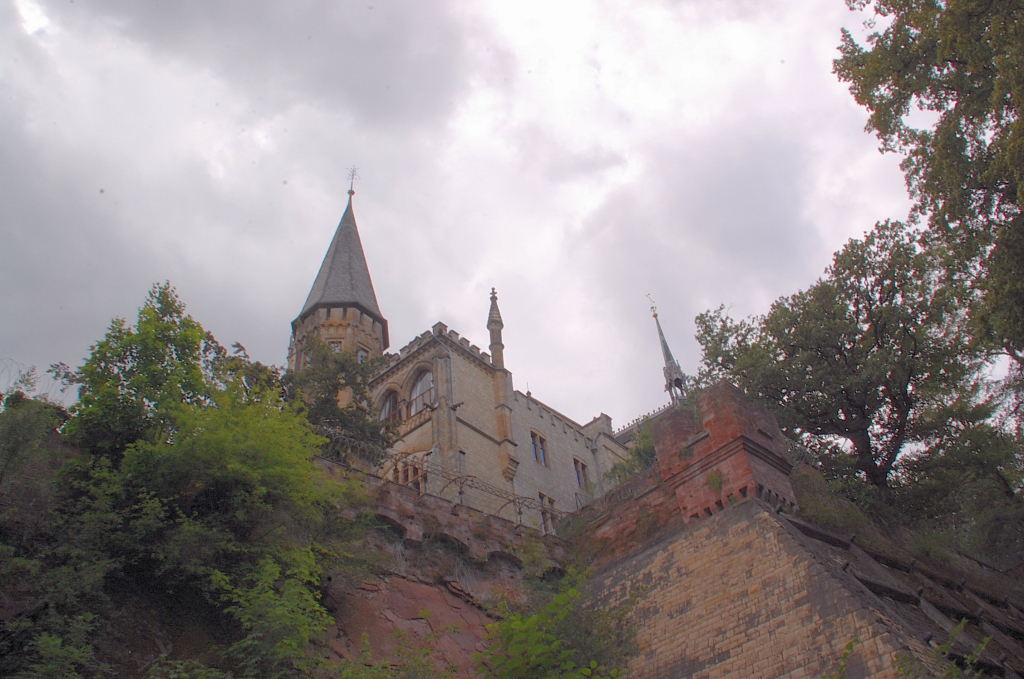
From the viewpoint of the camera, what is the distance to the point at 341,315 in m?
34.1

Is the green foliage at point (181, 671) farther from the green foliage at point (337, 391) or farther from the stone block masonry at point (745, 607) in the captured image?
the green foliage at point (337, 391)

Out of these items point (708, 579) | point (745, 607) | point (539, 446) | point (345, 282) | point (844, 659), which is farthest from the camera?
point (345, 282)

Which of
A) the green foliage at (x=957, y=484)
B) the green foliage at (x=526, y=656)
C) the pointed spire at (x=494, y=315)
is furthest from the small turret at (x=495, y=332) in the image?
the green foliage at (x=526, y=656)

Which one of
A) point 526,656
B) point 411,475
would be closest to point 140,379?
point 526,656

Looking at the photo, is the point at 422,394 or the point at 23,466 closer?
the point at 23,466

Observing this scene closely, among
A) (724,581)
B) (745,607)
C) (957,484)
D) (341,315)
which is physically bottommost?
(745,607)

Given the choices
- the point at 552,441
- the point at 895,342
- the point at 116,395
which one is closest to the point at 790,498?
the point at 895,342

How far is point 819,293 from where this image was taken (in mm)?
21953

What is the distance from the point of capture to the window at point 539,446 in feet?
104

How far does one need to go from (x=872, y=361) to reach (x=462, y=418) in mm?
14043

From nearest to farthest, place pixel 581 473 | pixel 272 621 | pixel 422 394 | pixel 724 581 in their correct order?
1. pixel 272 621
2. pixel 724 581
3. pixel 422 394
4. pixel 581 473

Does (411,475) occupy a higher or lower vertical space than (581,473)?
lower

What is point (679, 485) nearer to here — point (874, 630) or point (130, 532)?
point (874, 630)

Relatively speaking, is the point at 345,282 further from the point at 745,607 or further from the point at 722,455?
the point at 745,607
